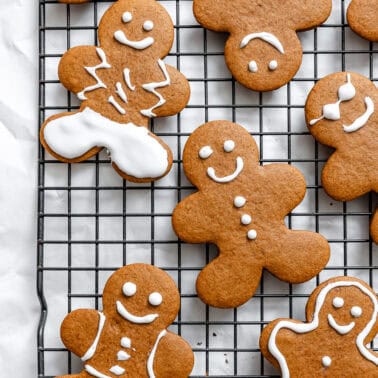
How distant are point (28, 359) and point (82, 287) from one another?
20 cm

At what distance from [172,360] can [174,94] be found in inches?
20.9

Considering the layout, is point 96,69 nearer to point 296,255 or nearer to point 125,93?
point 125,93

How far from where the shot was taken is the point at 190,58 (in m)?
1.36

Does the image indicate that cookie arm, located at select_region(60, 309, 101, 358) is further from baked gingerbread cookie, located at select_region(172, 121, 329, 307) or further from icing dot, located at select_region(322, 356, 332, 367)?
icing dot, located at select_region(322, 356, 332, 367)

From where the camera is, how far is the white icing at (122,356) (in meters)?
1.26

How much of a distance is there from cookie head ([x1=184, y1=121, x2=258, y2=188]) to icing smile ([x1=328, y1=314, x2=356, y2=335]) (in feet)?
1.09

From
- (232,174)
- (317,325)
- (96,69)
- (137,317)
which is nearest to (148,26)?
(96,69)

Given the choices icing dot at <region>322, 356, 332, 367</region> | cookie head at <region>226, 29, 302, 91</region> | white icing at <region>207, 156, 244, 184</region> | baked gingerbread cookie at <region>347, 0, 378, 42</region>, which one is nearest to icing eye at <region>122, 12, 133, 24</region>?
cookie head at <region>226, 29, 302, 91</region>

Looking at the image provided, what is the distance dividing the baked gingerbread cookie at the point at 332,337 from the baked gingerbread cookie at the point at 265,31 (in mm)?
445

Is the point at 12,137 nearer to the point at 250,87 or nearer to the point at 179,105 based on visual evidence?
the point at 179,105

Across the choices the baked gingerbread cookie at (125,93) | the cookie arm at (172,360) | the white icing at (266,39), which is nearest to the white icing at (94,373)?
the cookie arm at (172,360)

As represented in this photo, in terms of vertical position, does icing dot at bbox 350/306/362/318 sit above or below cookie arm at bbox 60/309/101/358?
above

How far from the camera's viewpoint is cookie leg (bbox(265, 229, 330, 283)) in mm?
1267

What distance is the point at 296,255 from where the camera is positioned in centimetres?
127
